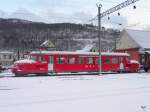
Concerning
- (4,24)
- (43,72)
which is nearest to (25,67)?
(43,72)

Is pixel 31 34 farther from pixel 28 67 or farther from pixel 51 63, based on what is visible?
pixel 28 67

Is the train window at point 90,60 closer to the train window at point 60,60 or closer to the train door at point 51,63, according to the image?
the train window at point 60,60

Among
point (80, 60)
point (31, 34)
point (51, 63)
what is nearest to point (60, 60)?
point (51, 63)

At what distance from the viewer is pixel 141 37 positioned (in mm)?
57906

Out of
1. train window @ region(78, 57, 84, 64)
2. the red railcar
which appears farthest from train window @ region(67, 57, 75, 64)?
train window @ region(78, 57, 84, 64)

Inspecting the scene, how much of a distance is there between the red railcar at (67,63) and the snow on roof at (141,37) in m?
15.5

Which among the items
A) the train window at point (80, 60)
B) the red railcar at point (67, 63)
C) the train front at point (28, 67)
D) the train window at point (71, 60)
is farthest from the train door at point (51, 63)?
the train window at point (80, 60)

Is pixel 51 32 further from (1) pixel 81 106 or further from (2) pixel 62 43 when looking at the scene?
(1) pixel 81 106

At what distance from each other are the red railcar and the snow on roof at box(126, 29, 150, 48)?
15531mm

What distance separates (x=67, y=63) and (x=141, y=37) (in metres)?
27.2

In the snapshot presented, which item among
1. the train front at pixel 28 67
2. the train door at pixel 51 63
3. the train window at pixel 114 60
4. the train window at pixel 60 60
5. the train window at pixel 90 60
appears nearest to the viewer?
the train front at pixel 28 67

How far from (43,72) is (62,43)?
275 feet

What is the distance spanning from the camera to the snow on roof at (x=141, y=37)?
5491cm

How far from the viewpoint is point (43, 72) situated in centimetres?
A: 3281
